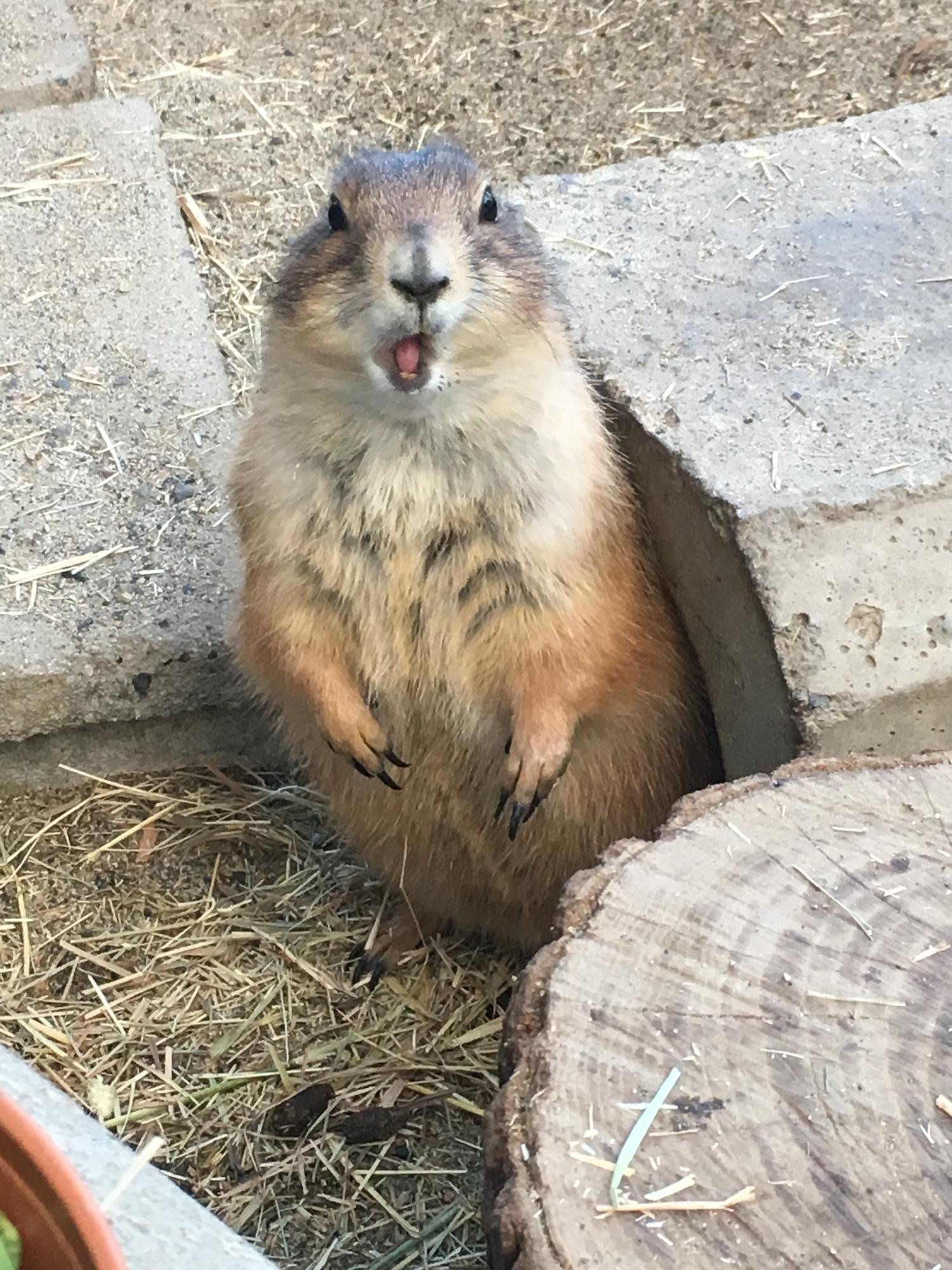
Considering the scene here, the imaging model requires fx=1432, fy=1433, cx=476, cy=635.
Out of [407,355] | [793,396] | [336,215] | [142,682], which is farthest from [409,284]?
[142,682]

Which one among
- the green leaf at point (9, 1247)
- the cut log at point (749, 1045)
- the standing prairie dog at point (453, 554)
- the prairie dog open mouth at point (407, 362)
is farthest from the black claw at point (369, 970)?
the green leaf at point (9, 1247)

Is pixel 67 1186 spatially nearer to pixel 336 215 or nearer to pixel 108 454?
pixel 336 215

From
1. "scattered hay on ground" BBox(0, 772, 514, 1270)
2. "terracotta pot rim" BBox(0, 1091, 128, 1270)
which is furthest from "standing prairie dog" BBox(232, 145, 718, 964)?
"terracotta pot rim" BBox(0, 1091, 128, 1270)

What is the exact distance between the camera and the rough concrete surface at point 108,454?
3.84m

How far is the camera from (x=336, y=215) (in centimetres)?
286

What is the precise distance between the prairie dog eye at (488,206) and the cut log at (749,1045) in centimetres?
130

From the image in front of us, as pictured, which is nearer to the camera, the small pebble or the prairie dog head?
the prairie dog head

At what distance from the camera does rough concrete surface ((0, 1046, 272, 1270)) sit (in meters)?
1.88

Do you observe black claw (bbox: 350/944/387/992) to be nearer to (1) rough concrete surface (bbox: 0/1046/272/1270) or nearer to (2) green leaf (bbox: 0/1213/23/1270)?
(1) rough concrete surface (bbox: 0/1046/272/1270)

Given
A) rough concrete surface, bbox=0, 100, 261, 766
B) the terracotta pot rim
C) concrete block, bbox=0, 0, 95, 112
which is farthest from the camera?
concrete block, bbox=0, 0, 95, 112

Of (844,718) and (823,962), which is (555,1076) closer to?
(823,962)

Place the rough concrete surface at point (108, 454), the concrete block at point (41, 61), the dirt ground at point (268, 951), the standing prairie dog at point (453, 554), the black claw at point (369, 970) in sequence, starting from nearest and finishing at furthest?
the standing prairie dog at point (453, 554) < the dirt ground at point (268, 951) < the black claw at point (369, 970) < the rough concrete surface at point (108, 454) < the concrete block at point (41, 61)

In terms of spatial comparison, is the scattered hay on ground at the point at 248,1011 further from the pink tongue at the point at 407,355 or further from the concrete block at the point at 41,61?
the concrete block at the point at 41,61

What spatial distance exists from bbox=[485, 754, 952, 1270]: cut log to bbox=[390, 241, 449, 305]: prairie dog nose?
0.99 metres
